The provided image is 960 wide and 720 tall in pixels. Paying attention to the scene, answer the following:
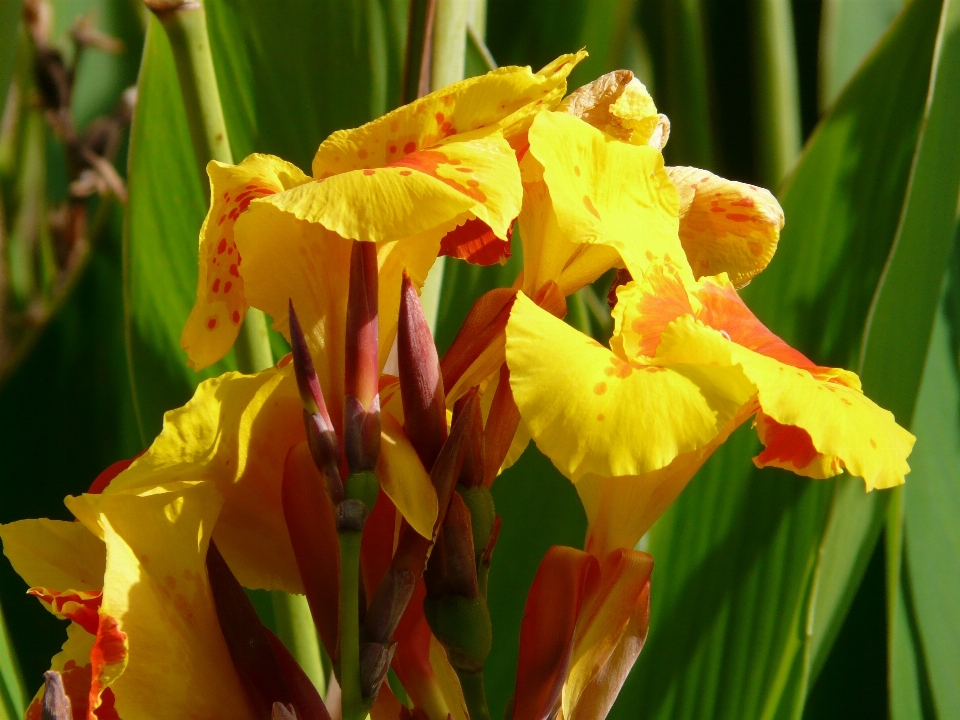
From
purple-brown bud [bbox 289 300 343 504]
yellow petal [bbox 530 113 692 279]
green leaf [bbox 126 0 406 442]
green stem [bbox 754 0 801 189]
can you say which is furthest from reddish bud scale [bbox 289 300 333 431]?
green stem [bbox 754 0 801 189]

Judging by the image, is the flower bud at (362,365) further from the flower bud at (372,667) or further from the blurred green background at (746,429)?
the blurred green background at (746,429)

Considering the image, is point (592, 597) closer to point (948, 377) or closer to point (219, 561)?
point (219, 561)

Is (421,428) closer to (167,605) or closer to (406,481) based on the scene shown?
(406,481)

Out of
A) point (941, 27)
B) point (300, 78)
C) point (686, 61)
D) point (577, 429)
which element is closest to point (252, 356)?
point (300, 78)

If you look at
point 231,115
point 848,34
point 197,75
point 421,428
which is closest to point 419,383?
point 421,428

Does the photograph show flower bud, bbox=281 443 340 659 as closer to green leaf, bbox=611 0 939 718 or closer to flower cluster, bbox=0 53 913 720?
flower cluster, bbox=0 53 913 720
